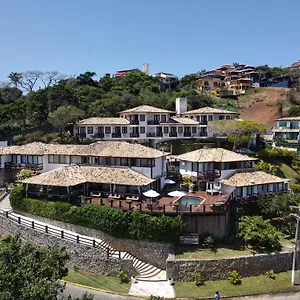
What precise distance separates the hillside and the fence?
66126mm

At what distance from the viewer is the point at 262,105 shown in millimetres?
95125

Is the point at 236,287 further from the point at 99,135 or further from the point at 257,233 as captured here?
the point at 99,135

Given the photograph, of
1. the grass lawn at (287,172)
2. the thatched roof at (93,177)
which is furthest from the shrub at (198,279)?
the grass lawn at (287,172)

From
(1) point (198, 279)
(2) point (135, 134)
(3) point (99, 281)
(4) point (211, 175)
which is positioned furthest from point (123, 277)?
(2) point (135, 134)

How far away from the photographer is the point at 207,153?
1481 inches

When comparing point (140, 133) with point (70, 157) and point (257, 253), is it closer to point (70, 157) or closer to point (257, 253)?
point (70, 157)

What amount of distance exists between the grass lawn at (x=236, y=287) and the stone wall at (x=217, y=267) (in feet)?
1.55

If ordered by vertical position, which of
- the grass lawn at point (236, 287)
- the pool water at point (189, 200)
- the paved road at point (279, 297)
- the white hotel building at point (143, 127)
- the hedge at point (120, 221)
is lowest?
the paved road at point (279, 297)

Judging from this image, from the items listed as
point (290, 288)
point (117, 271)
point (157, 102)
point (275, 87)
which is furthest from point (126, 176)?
point (275, 87)

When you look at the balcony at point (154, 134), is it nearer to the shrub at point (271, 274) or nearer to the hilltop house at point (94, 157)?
the hilltop house at point (94, 157)

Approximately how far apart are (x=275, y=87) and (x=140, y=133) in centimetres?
7126

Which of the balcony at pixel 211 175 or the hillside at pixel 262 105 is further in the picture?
the hillside at pixel 262 105

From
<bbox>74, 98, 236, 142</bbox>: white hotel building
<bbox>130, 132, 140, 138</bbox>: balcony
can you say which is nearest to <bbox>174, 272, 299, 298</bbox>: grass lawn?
<bbox>74, 98, 236, 142</bbox>: white hotel building

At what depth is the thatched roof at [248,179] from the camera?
33406mm
